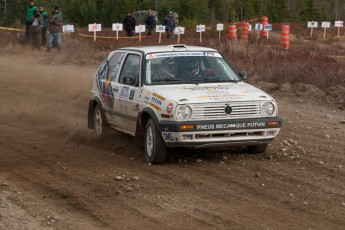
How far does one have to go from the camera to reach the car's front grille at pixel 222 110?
9.71m

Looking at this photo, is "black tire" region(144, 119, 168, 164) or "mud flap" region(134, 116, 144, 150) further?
"mud flap" region(134, 116, 144, 150)

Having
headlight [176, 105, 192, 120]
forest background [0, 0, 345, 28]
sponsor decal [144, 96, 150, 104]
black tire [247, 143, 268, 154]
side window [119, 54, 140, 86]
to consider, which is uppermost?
forest background [0, 0, 345, 28]

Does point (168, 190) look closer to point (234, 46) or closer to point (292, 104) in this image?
point (292, 104)

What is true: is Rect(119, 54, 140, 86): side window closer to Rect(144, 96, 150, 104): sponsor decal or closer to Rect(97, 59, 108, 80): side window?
Rect(144, 96, 150, 104): sponsor decal

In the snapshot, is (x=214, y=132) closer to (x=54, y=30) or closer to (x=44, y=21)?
(x=54, y=30)

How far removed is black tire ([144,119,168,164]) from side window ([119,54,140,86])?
963mm

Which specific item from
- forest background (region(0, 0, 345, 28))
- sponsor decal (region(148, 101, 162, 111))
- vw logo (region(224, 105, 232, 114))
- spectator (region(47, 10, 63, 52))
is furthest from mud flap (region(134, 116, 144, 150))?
forest background (region(0, 0, 345, 28))

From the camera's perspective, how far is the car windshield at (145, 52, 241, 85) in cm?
1079

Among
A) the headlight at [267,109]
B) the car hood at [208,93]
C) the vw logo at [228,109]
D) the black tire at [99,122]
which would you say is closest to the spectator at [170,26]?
the black tire at [99,122]

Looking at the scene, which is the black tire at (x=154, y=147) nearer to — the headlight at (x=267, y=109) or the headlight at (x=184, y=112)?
the headlight at (x=184, y=112)

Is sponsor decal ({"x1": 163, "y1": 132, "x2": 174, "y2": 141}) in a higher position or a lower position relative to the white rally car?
lower

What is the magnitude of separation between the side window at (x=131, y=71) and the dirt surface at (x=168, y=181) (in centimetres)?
103

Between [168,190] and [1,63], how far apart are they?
64.2ft

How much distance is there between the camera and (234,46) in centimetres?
2669
